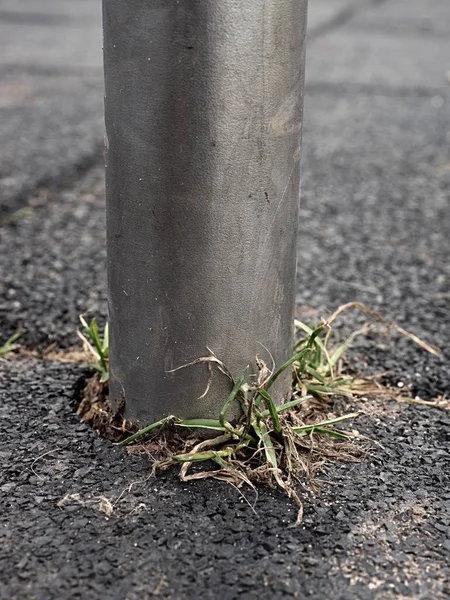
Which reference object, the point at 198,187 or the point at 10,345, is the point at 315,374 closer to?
the point at 198,187

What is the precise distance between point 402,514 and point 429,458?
226 millimetres

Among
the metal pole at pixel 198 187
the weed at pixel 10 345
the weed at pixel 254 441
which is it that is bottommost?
the weed at pixel 10 345

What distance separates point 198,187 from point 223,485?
1.79 ft

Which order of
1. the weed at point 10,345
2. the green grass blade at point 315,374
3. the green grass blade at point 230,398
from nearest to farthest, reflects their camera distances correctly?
the green grass blade at point 230,398 < the green grass blade at point 315,374 < the weed at point 10,345

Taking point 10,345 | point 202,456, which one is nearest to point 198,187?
point 202,456

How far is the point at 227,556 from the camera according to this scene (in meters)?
1.39

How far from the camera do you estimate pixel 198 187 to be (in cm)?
150

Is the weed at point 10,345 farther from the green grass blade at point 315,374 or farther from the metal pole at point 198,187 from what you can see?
the green grass blade at point 315,374

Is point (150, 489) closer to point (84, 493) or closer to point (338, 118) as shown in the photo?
point (84, 493)

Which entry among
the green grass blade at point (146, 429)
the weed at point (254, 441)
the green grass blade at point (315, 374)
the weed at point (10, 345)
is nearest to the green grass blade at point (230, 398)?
the weed at point (254, 441)

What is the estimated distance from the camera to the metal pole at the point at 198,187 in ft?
4.76

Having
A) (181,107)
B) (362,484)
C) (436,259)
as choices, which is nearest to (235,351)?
→ (362,484)

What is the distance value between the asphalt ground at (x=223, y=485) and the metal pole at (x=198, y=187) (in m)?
0.23

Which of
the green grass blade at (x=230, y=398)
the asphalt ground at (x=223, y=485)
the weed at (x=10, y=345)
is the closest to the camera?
the asphalt ground at (x=223, y=485)
